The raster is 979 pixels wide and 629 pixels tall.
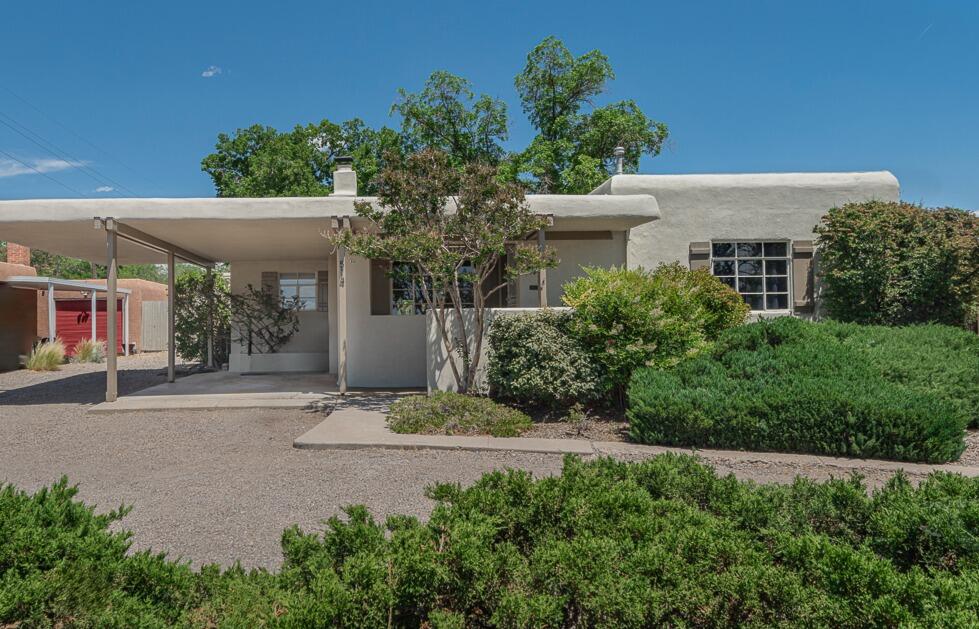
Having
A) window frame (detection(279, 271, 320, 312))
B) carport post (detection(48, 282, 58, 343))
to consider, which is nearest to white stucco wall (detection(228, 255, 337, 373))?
window frame (detection(279, 271, 320, 312))

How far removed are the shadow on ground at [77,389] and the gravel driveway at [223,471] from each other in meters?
1.44

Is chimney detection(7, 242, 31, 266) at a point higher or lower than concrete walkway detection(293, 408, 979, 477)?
higher

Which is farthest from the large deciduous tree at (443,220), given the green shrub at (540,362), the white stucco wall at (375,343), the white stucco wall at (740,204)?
the white stucco wall at (740,204)

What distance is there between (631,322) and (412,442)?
3.35m

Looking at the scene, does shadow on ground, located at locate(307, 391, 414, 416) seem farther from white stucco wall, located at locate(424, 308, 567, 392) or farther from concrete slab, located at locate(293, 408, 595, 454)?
concrete slab, located at locate(293, 408, 595, 454)

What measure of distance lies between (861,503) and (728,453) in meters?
3.34

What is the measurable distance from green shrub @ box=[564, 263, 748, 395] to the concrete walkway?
1544 millimetres

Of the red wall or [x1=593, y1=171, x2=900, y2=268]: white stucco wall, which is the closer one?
[x1=593, y1=171, x2=900, y2=268]: white stucco wall

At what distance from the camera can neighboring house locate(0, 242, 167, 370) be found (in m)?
15.8

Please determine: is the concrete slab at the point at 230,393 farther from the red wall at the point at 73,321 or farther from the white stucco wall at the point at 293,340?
the red wall at the point at 73,321

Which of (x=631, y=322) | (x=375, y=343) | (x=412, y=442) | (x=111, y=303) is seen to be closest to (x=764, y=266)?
(x=631, y=322)

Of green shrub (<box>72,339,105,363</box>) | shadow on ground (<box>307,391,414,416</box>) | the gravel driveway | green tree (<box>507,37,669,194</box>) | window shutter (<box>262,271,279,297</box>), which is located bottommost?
the gravel driveway

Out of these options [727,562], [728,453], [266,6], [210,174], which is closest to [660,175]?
[728,453]

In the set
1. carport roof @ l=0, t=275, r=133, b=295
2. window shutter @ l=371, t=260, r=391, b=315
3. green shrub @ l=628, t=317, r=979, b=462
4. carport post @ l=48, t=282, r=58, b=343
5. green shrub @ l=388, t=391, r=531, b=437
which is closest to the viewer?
green shrub @ l=628, t=317, r=979, b=462
